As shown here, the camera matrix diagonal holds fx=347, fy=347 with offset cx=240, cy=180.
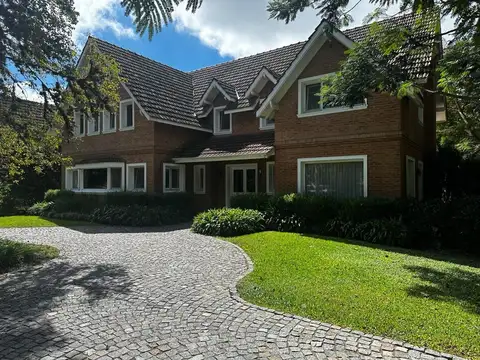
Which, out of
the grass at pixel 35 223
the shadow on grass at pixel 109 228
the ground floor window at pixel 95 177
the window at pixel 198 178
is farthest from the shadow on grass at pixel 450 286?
the ground floor window at pixel 95 177

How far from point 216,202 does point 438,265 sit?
43.9 ft

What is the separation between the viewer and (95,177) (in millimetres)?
21312

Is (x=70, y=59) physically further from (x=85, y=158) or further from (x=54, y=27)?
(x=85, y=158)

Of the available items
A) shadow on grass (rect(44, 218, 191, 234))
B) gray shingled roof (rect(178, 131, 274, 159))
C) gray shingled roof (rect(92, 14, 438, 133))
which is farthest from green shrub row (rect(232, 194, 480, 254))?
gray shingled roof (rect(92, 14, 438, 133))

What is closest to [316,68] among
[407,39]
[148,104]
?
[407,39]

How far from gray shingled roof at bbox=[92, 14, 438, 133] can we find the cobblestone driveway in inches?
467

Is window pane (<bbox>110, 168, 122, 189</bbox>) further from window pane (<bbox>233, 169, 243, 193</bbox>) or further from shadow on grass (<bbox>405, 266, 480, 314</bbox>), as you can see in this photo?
shadow on grass (<bbox>405, 266, 480, 314</bbox>)

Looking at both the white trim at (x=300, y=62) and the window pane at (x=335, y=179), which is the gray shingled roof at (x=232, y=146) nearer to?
the white trim at (x=300, y=62)

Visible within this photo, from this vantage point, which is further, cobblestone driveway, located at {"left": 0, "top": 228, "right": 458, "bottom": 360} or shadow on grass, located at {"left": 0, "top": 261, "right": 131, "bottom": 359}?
shadow on grass, located at {"left": 0, "top": 261, "right": 131, "bottom": 359}

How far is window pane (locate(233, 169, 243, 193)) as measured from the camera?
19844 mm

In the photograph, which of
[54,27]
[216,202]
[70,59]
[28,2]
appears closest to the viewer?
[28,2]

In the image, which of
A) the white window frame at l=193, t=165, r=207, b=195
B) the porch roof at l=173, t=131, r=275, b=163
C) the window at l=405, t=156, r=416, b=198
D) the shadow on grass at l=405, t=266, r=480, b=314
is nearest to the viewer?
the shadow on grass at l=405, t=266, r=480, b=314

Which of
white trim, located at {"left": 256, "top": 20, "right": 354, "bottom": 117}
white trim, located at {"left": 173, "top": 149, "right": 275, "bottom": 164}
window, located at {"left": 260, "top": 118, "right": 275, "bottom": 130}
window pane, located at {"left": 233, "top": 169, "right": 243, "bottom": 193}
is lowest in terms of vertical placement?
window pane, located at {"left": 233, "top": 169, "right": 243, "bottom": 193}

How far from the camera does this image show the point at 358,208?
39.4 feet
